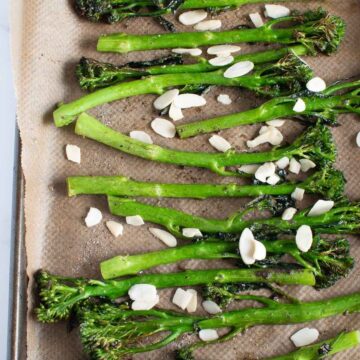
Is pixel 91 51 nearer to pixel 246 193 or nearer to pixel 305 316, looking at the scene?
pixel 246 193

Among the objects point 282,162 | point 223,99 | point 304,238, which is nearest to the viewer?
point 304,238

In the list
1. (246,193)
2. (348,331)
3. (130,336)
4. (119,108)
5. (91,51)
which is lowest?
(348,331)

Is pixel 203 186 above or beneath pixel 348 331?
above

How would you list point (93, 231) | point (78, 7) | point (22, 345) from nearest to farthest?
point (22, 345)
point (93, 231)
point (78, 7)

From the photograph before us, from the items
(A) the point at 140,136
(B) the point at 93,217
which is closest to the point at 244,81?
(A) the point at 140,136

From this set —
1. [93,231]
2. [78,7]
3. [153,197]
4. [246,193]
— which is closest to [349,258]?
[246,193]

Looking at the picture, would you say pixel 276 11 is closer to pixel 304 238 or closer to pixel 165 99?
pixel 165 99
